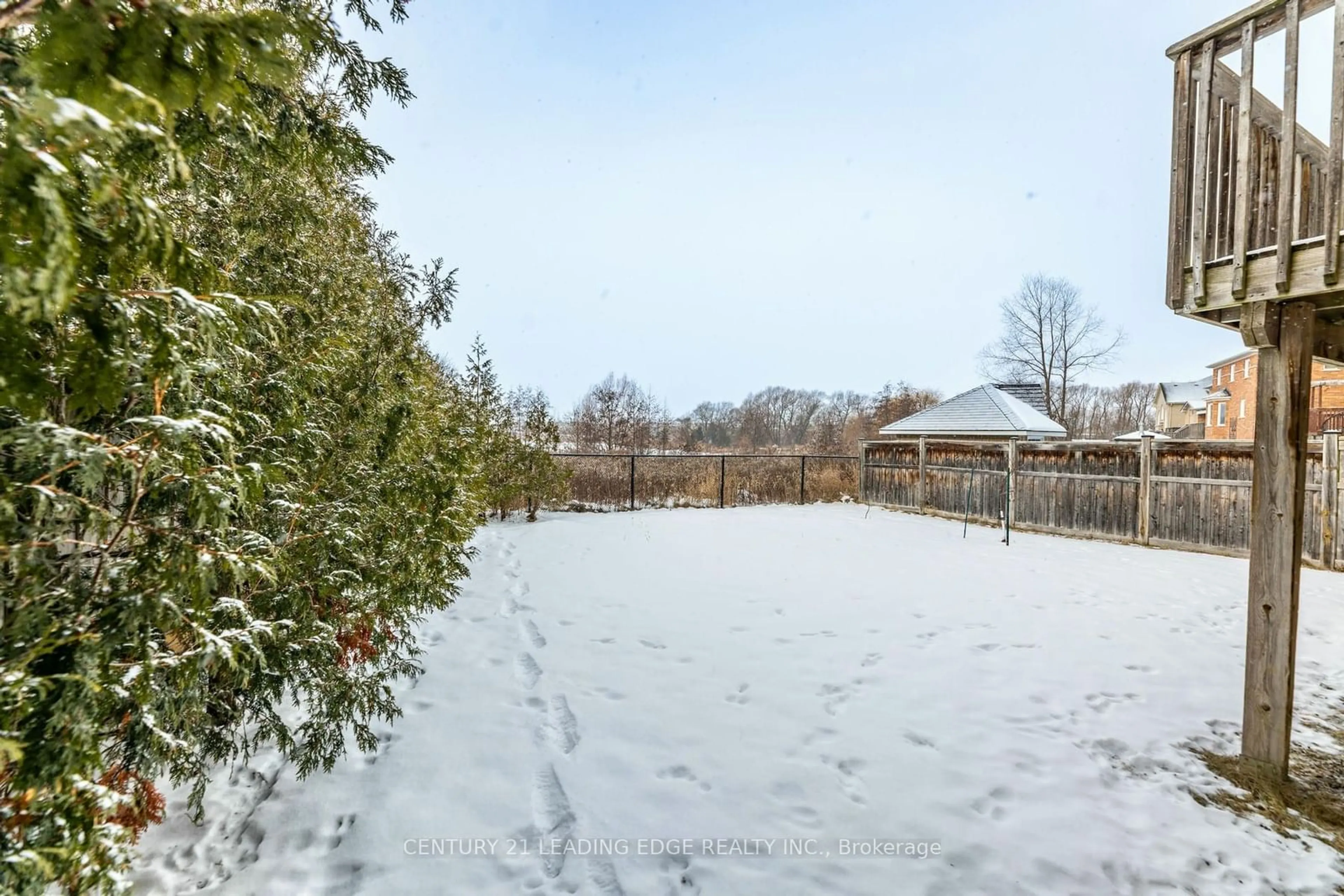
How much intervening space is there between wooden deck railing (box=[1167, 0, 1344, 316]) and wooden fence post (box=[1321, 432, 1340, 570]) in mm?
4545

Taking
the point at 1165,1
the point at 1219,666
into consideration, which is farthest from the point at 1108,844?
the point at 1165,1

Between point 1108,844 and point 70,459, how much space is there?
10.3ft

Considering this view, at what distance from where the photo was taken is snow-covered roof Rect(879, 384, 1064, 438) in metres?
11.9

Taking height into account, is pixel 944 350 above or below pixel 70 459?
above

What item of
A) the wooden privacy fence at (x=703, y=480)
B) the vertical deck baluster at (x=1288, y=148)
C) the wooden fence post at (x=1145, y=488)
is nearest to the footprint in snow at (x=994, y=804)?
the vertical deck baluster at (x=1288, y=148)

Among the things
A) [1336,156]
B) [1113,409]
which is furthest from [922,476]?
[1113,409]

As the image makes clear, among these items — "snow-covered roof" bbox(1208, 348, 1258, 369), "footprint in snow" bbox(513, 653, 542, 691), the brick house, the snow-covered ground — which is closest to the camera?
the snow-covered ground

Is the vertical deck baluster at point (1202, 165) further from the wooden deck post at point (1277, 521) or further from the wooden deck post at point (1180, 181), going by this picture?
the wooden deck post at point (1277, 521)

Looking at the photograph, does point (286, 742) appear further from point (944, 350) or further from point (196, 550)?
point (944, 350)

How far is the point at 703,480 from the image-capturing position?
1200cm

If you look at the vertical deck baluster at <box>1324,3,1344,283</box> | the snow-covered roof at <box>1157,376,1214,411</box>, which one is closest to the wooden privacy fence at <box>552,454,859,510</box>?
the vertical deck baluster at <box>1324,3,1344,283</box>

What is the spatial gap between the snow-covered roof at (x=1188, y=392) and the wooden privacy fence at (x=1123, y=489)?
28580 mm

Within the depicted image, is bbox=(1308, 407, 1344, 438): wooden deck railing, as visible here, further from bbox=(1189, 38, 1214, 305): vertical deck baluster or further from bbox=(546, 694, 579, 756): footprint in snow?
bbox=(546, 694, 579, 756): footprint in snow

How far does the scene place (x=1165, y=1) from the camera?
719cm
